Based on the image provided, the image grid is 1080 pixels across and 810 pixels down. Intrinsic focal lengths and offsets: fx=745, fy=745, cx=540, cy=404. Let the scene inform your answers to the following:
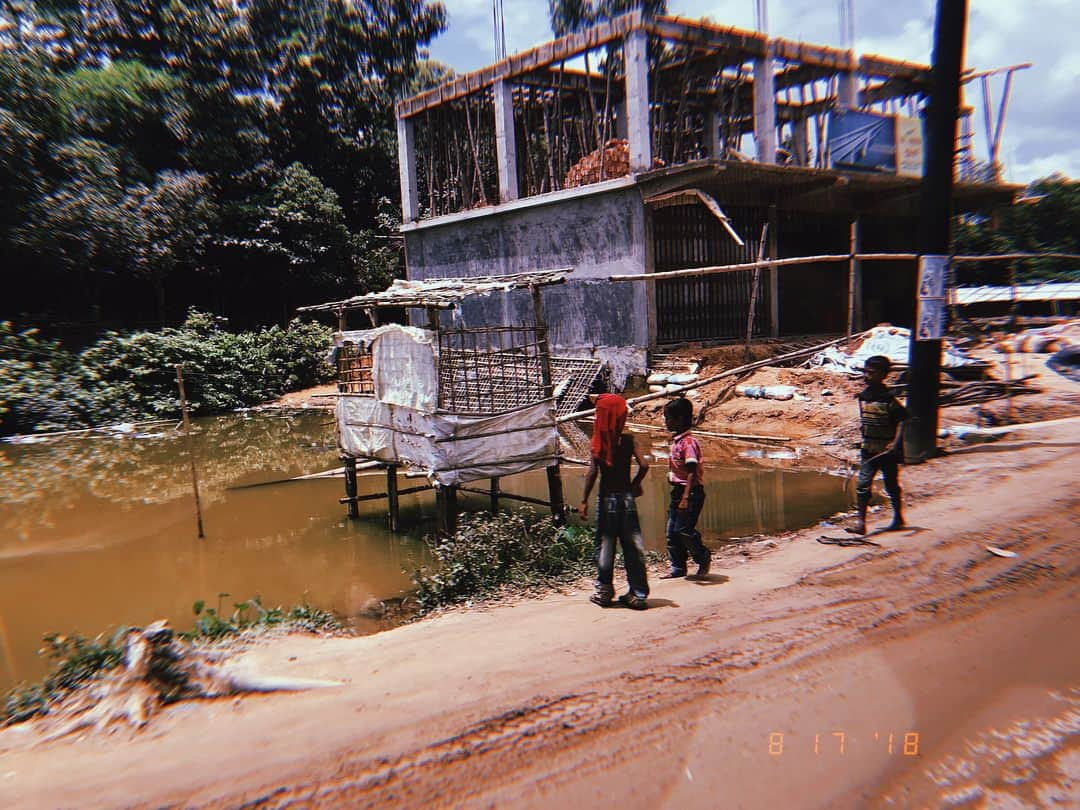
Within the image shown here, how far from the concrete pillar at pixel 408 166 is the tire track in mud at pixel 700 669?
18.2 meters

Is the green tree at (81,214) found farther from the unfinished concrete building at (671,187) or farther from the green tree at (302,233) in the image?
the unfinished concrete building at (671,187)

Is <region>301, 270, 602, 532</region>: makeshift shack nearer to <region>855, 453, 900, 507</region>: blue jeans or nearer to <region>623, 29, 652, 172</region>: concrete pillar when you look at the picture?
<region>855, 453, 900, 507</region>: blue jeans

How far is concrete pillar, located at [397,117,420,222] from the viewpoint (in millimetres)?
21219

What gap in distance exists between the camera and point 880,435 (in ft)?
21.0

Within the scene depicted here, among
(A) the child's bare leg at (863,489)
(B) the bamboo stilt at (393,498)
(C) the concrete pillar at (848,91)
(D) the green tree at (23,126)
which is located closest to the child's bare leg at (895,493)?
(A) the child's bare leg at (863,489)

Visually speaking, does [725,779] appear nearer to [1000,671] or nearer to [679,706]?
[679,706]

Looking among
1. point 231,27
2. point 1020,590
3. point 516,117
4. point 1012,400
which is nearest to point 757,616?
point 1020,590

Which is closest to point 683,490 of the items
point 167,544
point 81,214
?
point 167,544

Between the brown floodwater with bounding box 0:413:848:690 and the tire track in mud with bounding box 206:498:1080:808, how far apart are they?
7.44ft

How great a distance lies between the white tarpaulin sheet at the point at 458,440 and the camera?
781cm

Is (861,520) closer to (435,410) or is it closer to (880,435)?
(880,435)

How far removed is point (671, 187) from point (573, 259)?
10.5ft

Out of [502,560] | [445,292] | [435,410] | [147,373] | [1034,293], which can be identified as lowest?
[502,560]

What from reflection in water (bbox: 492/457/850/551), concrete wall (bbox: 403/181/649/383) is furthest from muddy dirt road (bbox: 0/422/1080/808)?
concrete wall (bbox: 403/181/649/383)
